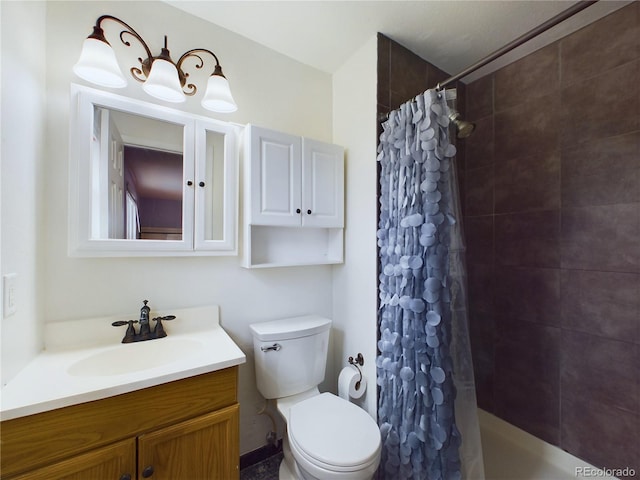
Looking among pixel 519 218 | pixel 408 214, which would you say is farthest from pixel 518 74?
pixel 408 214

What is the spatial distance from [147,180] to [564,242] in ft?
7.48

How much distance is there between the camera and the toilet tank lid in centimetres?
133

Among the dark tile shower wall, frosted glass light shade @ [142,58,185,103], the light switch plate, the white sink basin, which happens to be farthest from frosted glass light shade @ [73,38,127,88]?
the dark tile shower wall

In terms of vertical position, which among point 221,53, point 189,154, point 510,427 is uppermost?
point 221,53

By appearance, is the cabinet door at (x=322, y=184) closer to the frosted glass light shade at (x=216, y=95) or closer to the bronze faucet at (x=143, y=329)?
the frosted glass light shade at (x=216, y=95)

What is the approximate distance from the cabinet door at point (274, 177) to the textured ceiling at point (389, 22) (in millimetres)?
610

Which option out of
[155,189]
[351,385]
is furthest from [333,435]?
Answer: [155,189]

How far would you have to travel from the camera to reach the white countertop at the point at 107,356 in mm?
737

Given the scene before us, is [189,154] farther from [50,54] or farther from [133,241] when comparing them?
[50,54]

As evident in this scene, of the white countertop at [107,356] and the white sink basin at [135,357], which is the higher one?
the white countertop at [107,356]

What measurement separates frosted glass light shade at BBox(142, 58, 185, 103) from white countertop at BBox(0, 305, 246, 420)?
1.02 metres

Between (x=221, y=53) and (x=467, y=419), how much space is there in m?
2.31

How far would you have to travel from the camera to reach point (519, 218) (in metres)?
1.68

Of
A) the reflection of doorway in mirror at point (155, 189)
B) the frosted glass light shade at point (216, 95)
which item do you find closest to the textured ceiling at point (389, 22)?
the frosted glass light shade at point (216, 95)
